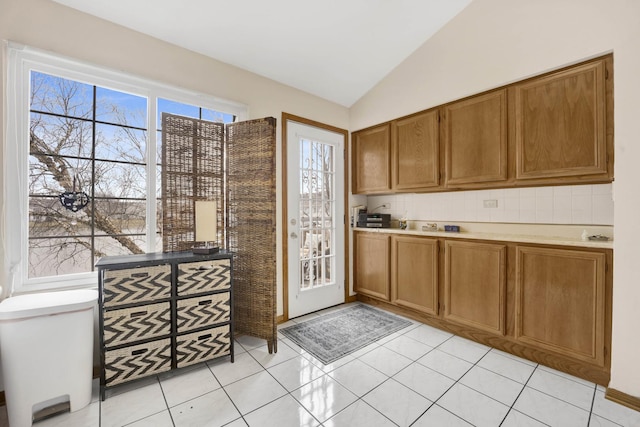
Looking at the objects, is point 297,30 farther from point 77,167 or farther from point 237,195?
point 77,167

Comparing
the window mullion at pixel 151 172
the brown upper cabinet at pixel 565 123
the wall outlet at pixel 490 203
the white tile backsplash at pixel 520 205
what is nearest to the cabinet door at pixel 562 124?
the brown upper cabinet at pixel 565 123

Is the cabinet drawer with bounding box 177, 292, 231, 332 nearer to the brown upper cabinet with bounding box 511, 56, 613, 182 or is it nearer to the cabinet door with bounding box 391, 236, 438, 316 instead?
the cabinet door with bounding box 391, 236, 438, 316

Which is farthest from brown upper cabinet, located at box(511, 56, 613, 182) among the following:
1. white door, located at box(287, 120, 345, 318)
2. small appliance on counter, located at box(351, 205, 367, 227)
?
white door, located at box(287, 120, 345, 318)

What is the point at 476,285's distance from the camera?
8.28 ft

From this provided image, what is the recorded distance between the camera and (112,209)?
84.9 inches

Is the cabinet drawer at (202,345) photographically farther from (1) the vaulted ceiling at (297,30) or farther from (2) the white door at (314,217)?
(1) the vaulted ceiling at (297,30)

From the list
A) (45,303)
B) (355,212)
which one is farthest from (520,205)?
(45,303)

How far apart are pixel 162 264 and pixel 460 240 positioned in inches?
102

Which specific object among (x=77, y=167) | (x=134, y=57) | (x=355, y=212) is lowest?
(x=355, y=212)

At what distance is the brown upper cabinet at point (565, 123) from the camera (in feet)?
6.26

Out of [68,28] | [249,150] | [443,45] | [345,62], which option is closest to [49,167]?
[68,28]

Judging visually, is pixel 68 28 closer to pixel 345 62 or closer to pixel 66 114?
pixel 66 114

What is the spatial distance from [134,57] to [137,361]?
7.50ft

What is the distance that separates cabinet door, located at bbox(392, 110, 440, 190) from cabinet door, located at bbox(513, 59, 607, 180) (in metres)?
0.72
